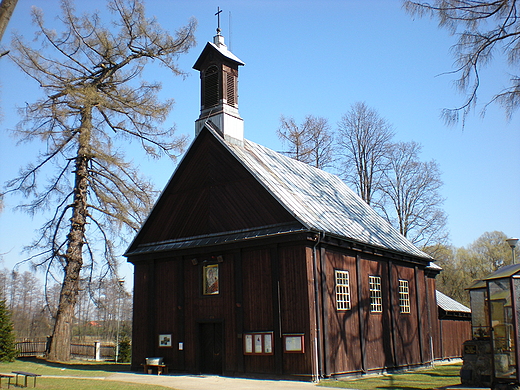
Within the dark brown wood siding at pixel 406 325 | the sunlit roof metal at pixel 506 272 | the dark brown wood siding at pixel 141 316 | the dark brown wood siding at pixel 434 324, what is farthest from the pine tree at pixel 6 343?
the sunlit roof metal at pixel 506 272

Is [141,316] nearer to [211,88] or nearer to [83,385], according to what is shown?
[83,385]

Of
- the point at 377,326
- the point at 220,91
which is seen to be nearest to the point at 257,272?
the point at 377,326

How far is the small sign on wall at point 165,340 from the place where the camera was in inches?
847

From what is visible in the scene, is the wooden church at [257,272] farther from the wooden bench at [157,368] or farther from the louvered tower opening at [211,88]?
the wooden bench at [157,368]

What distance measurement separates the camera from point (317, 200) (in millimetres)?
22766

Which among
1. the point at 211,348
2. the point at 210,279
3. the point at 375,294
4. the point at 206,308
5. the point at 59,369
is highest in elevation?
the point at 210,279

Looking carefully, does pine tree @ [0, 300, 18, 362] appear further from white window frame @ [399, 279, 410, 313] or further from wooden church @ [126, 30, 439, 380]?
white window frame @ [399, 279, 410, 313]

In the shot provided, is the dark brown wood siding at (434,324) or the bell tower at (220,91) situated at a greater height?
the bell tower at (220,91)

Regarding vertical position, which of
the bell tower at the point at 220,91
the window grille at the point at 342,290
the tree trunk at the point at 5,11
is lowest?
the window grille at the point at 342,290

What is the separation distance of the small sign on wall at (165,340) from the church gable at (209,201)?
398 cm

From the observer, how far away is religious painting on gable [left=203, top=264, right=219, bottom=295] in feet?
67.1

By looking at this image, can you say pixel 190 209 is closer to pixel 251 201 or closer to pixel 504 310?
pixel 251 201

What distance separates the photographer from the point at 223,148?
21.5 metres

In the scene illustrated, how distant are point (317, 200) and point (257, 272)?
506cm
